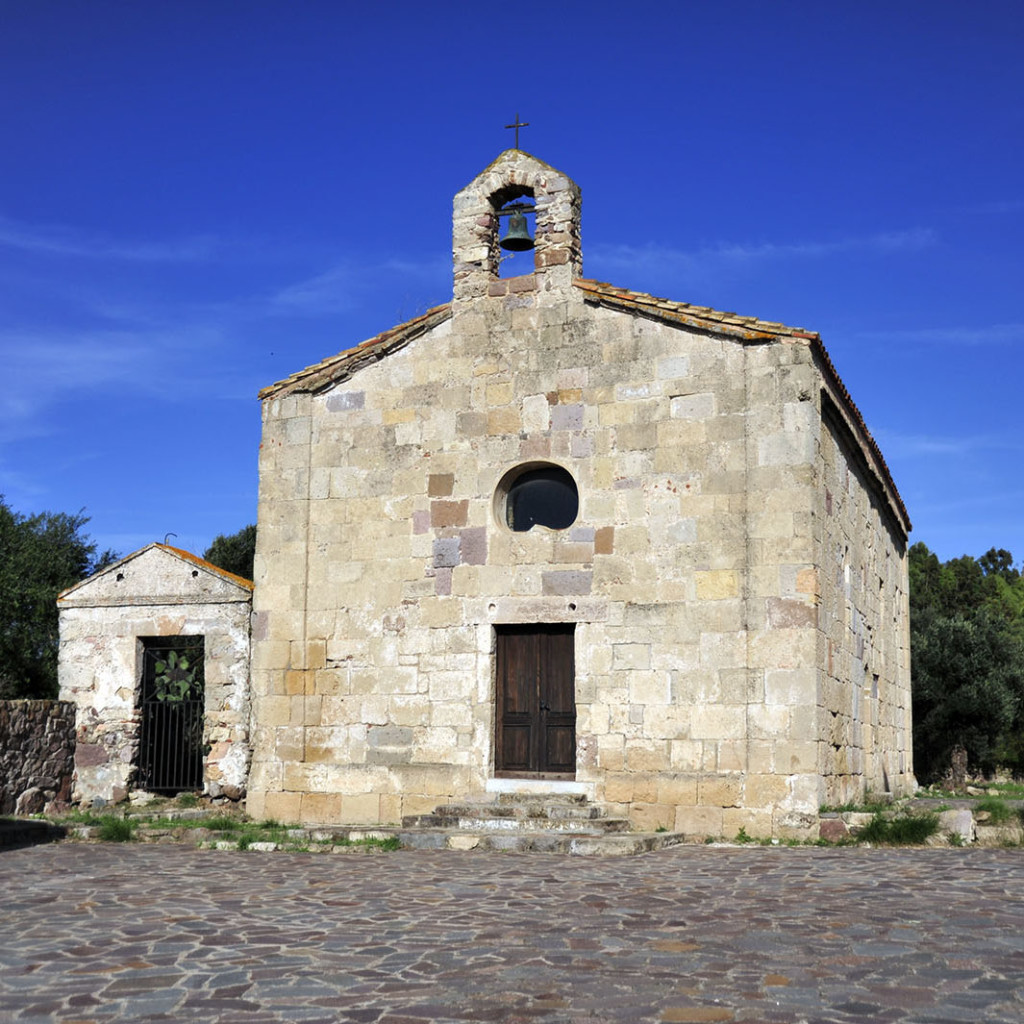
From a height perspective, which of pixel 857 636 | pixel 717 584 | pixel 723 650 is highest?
pixel 717 584

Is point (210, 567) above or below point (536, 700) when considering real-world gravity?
above

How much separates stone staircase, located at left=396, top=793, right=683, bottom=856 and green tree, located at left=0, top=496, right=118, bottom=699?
1597 cm

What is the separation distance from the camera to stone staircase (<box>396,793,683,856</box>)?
1136 cm

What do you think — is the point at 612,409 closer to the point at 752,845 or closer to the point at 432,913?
the point at 752,845

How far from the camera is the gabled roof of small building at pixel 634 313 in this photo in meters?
12.9

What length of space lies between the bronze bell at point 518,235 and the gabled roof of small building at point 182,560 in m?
5.21

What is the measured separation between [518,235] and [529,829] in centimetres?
684

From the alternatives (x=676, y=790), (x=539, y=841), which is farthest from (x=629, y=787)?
(x=539, y=841)

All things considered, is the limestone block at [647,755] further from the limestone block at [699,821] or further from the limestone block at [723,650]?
the limestone block at [723,650]

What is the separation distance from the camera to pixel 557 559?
13391mm

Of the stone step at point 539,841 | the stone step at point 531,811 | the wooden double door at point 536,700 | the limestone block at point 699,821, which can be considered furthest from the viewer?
the wooden double door at point 536,700

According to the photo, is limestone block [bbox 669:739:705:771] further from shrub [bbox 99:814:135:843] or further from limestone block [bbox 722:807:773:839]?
shrub [bbox 99:814:135:843]

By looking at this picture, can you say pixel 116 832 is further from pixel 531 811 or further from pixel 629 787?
pixel 629 787

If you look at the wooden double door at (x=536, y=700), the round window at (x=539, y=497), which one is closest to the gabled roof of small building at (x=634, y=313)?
the round window at (x=539, y=497)
